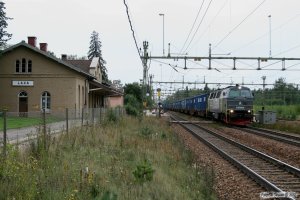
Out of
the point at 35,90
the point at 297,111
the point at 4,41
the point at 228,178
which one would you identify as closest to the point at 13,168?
the point at 228,178

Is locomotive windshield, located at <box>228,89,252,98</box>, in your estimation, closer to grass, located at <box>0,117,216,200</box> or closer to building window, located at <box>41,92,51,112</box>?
building window, located at <box>41,92,51,112</box>

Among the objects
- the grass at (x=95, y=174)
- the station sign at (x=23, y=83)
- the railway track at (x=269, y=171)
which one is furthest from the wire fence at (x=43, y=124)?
the station sign at (x=23, y=83)

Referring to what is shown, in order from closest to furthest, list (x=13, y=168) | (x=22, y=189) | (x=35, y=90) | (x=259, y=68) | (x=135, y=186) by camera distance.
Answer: (x=22, y=189)
(x=13, y=168)
(x=135, y=186)
(x=259, y=68)
(x=35, y=90)

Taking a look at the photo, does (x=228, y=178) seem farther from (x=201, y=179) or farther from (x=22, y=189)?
(x=22, y=189)

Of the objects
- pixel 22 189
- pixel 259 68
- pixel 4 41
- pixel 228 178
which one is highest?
pixel 4 41

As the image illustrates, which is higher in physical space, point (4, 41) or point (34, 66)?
A: point (4, 41)

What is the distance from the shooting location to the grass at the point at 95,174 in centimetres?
713

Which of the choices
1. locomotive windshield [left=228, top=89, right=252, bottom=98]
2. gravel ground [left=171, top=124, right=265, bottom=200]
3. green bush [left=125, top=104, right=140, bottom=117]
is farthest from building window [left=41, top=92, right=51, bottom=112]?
gravel ground [left=171, top=124, right=265, bottom=200]

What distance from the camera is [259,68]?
3756 centimetres

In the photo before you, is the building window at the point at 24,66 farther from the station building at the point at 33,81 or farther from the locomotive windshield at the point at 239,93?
the locomotive windshield at the point at 239,93

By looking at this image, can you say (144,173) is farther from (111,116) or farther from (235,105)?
(235,105)

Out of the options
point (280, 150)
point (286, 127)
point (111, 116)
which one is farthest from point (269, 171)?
point (286, 127)

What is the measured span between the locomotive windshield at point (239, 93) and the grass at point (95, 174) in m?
20.7

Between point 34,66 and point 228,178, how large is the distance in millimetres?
37346
